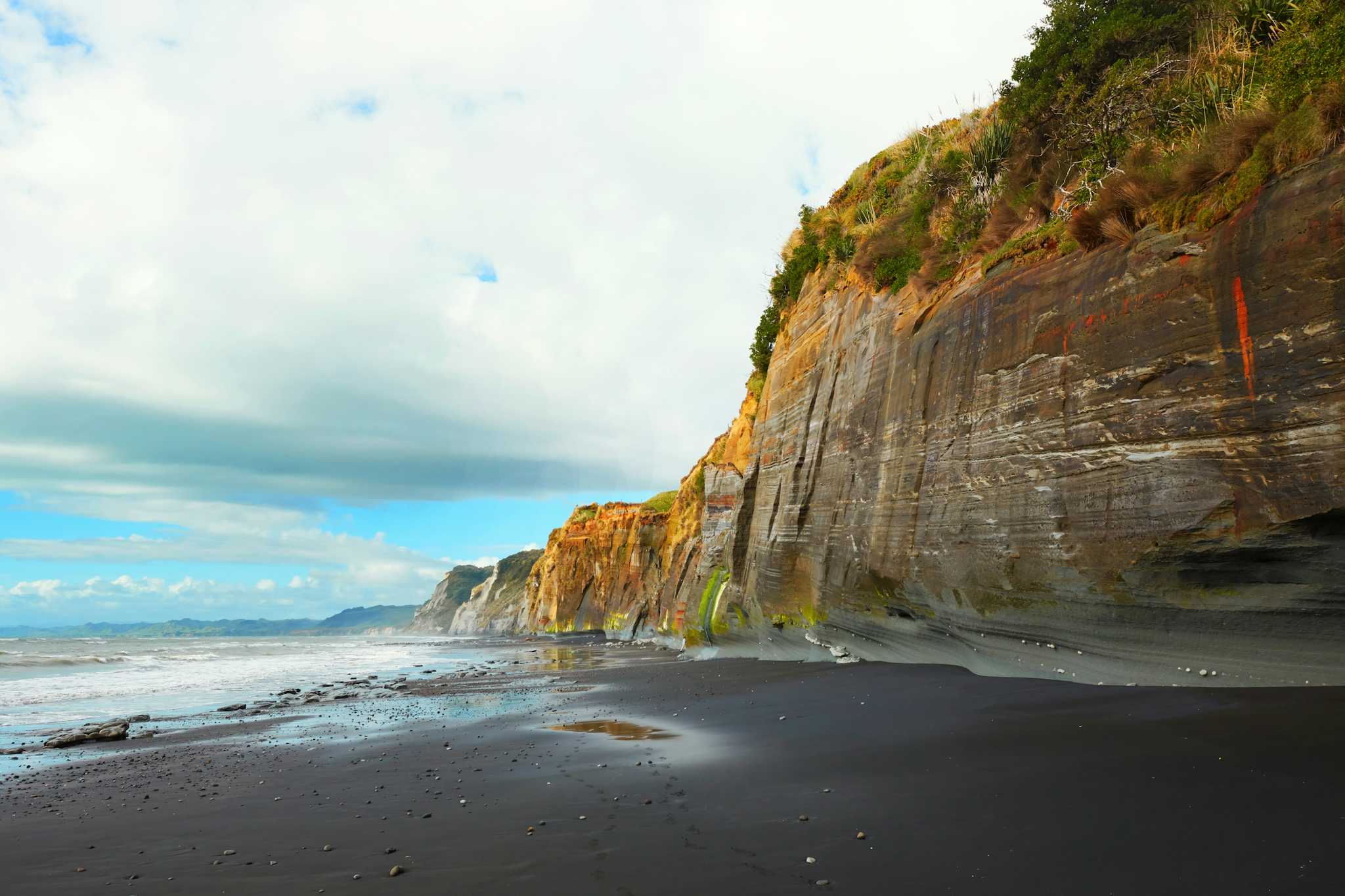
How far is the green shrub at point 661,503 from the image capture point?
219ft

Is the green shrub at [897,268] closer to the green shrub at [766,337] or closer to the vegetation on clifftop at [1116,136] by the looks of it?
the vegetation on clifftop at [1116,136]

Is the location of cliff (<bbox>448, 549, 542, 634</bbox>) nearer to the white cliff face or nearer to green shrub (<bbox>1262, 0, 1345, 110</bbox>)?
the white cliff face

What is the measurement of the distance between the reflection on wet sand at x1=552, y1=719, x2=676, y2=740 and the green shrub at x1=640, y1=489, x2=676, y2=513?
5127 cm

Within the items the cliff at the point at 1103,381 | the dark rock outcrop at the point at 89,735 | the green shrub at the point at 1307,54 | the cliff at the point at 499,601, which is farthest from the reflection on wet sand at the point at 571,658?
the cliff at the point at 499,601

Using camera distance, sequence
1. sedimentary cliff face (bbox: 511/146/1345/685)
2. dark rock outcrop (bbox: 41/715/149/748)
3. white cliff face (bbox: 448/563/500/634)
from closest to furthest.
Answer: sedimentary cliff face (bbox: 511/146/1345/685) → dark rock outcrop (bbox: 41/715/149/748) → white cliff face (bbox: 448/563/500/634)

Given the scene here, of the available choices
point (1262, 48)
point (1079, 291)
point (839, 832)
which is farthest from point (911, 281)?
point (839, 832)

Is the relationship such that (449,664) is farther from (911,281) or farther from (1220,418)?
(1220,418)

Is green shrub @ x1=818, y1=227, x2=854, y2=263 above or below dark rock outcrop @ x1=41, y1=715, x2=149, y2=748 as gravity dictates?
above

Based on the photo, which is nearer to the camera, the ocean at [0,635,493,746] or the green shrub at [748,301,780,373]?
the ocean at [0,635,493,746]

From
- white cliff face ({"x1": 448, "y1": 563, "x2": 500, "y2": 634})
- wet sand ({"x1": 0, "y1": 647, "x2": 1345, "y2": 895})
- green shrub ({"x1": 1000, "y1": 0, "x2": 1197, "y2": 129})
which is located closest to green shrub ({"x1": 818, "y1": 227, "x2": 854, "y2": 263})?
green shrub ({"x1": 1000, "y1": 0, "x2": 1197, "y2": 129})

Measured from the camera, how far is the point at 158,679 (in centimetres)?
2988

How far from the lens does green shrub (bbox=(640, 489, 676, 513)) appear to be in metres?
66.9

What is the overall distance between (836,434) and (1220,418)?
32.7 feet

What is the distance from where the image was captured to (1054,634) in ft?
38.4
